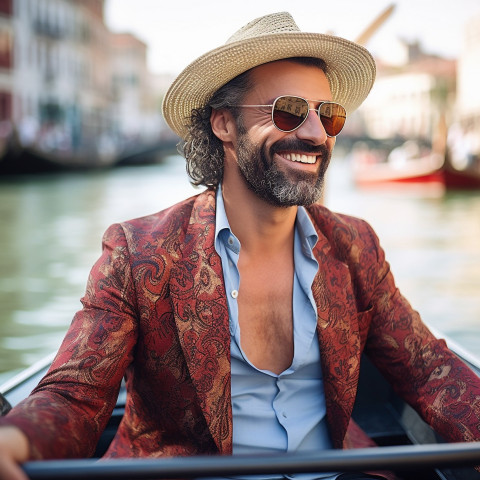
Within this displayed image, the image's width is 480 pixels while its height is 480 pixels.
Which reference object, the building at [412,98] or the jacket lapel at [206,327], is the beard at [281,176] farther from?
the building at [412,98]

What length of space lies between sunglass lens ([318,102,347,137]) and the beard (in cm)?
5

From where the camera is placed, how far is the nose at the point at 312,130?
1666 mm

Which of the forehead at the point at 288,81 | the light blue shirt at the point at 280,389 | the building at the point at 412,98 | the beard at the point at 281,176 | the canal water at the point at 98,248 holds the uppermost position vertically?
the building at the point at 412,98

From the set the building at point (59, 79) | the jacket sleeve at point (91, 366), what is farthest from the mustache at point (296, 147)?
the building at point (59, 79)

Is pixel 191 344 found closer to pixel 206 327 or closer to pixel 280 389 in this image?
pixel 206 327

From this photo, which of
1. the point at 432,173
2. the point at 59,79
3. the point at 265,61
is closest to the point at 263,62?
the point at 265,61

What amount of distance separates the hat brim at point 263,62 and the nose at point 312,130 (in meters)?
0.17

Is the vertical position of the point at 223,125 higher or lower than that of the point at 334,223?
higher

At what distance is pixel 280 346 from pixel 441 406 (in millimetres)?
398

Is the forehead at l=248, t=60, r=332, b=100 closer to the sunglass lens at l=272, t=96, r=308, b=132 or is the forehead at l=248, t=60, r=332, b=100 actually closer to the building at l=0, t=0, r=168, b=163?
the sunglass lens at l=272, t=96, r=308, b=132

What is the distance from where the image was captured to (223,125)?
74.4 inches

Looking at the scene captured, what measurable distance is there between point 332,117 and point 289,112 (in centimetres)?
13

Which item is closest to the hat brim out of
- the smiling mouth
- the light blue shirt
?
the smiling mouth

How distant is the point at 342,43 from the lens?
5.78 ft
